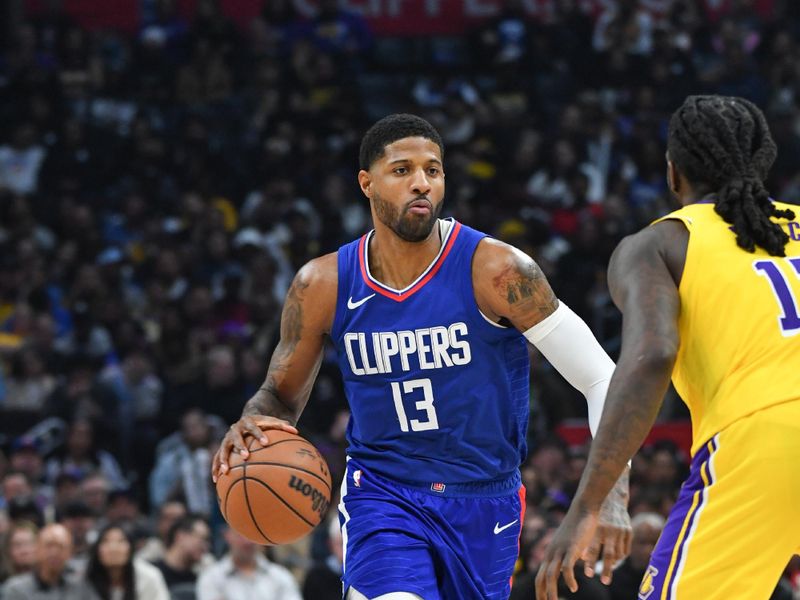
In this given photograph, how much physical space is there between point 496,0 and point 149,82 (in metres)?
4.59

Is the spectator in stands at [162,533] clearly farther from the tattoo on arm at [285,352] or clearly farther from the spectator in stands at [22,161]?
the spectator in stands at [22,161]

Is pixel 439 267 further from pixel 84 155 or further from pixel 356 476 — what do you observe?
pixel 84 155

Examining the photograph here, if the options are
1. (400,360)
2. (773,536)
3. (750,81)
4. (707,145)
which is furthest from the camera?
(750,81)

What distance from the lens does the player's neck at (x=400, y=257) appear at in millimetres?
4906

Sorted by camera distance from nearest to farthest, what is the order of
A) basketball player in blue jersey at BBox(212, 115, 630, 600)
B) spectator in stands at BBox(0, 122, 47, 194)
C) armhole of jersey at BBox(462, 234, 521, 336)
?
basketball player in blue jersey at BBox(212, 115, 630, 600) → armhole of jersey at BBox(462, 234, 521, 336) → spectator in stands at BBox(0, 122, 47, 194)

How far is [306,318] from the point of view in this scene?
16.3 feet

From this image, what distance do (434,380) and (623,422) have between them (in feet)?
4.44

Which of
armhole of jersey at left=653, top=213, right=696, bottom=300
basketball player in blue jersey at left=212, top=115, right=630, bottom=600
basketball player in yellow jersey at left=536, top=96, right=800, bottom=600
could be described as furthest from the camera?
basketball player in blue jersey at left=212, top=115, right=630, bottom=600

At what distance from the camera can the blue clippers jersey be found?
4.71 m

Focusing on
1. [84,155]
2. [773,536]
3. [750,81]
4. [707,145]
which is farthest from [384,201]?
[750,81]

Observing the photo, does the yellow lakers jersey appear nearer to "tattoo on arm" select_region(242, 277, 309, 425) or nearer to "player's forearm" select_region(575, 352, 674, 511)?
"player's forearm" select_region(575, 352, 674, 511)

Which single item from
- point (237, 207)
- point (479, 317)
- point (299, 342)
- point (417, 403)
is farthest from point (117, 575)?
point (237, 207)

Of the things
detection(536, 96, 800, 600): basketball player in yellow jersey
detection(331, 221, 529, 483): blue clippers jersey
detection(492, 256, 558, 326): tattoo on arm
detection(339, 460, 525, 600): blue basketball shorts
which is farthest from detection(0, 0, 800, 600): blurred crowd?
detection(536, 96, 800, 600): basketball player in yellow jersey

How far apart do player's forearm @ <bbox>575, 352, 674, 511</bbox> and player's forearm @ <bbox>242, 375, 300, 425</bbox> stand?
1759 mm
